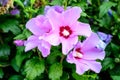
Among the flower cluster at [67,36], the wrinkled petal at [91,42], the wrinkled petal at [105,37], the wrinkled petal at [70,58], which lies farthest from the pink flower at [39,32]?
the wrinkled petal at [105,37]

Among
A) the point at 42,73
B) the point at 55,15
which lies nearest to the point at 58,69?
the point at 42,73

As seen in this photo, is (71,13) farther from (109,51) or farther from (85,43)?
(109,51)

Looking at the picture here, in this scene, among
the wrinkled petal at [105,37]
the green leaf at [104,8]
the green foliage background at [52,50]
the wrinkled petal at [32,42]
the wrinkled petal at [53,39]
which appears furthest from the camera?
the green leaf at [104,8]

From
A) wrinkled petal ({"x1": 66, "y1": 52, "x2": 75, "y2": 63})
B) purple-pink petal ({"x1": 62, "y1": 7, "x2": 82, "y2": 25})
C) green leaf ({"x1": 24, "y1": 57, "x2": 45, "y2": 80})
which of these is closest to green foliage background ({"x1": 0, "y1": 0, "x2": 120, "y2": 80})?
green leaf ({"x1": 24, "y1": 57, "x2": 45, "y2": 80})

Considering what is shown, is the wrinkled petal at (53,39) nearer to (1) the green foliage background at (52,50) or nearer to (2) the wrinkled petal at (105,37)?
(1) the green foliage background at (52,50)

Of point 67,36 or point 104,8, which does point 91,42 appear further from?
point 104,8

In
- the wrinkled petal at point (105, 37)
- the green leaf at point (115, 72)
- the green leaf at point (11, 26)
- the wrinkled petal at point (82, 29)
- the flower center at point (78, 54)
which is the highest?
the wrinkled petal at point (82, 29)

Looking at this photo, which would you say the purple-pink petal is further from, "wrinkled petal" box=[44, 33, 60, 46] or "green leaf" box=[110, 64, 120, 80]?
"green leaf" box=[110, 64, 120, 80]
